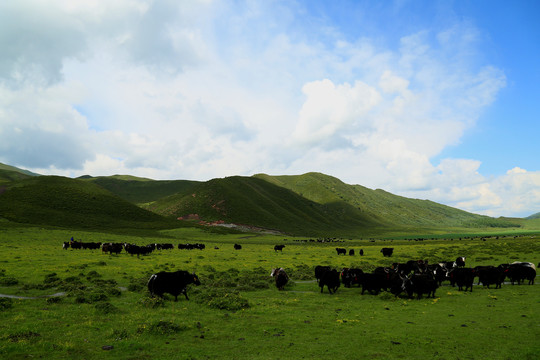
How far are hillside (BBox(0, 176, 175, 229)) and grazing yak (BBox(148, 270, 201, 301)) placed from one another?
325 feet

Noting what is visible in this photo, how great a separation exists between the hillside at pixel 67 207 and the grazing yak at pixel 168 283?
99.0m

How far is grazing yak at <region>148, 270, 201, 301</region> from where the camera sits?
60.1ft

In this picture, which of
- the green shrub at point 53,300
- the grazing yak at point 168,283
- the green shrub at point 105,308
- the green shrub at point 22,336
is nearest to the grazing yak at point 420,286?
the grazing yak at point 168,283

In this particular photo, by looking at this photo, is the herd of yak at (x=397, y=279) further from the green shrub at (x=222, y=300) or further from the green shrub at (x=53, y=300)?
the green shrub at (x=53, y=300)

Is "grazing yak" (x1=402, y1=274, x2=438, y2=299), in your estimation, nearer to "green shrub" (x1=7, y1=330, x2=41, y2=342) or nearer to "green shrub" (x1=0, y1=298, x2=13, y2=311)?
"green shrub" (x1=7, y1=330, x2=41, y2=342)

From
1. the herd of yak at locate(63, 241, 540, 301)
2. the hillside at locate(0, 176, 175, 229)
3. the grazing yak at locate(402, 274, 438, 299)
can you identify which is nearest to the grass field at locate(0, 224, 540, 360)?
the herd of yak at locate(63, 241, 540, 301)

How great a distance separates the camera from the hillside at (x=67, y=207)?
100 meters

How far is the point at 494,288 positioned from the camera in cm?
2286

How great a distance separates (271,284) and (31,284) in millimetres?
18229

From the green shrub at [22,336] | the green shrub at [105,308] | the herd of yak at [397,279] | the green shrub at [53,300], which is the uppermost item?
the herd of yak at [397,279]

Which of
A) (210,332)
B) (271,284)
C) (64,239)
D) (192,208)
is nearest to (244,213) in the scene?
(192,208)

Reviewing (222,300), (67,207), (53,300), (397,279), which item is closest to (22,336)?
(53,300)

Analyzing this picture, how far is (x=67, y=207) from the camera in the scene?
392 ft

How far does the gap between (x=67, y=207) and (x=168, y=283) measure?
127 m
